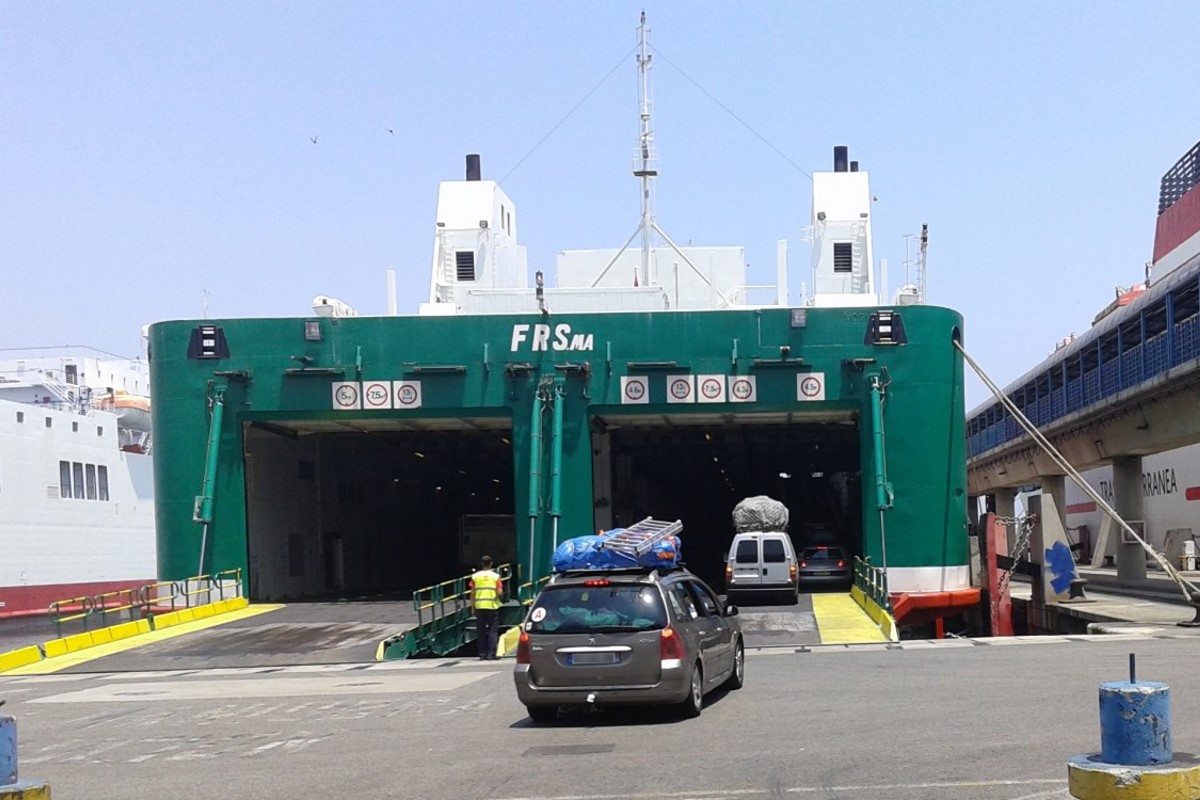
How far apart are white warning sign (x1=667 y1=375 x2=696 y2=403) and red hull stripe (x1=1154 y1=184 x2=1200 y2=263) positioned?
19.7m

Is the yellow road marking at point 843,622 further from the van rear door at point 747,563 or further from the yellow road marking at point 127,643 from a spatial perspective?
the yellow road marking at point 127,643

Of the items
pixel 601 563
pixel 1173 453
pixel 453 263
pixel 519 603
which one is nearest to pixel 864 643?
pixel 601 563

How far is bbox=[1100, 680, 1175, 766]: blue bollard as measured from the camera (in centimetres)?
673

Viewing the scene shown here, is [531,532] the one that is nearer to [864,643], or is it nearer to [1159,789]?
[864,643]

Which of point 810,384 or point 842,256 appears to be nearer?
point 810,384

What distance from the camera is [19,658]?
882 inches

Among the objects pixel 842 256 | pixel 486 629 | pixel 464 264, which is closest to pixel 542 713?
pixel 486 629

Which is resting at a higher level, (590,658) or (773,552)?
(590,658)

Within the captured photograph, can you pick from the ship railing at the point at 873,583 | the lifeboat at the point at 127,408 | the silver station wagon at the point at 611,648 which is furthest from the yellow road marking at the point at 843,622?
the lifeboat at the point at 127,408

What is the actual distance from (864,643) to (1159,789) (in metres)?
Result: 15.8

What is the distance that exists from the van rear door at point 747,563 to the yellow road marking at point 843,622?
144 centimetres

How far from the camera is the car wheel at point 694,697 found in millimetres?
12727

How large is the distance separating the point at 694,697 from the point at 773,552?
657 inches

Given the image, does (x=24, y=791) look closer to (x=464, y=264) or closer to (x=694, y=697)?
(x=694, y=697)
